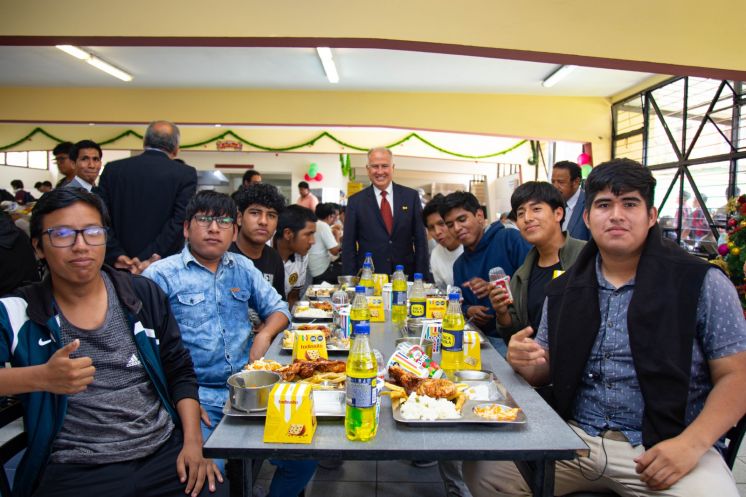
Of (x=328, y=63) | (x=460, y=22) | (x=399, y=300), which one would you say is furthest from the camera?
(x=328, y=63)

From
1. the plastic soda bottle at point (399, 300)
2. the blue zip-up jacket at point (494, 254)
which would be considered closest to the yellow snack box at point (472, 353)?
the plastic soda bottle at point (399, 300)

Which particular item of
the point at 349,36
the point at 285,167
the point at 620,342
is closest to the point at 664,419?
the point at 620,342

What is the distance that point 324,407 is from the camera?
1.42 m

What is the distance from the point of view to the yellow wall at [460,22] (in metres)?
4.91

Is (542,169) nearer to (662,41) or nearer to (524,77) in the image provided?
(524,77)

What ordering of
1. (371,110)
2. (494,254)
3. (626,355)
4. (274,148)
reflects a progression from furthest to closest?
1. (274,148)
2. (371,110)
3. (494,254)
4. (626,355)

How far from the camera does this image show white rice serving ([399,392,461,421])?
1348mm

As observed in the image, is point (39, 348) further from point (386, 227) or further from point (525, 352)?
point (386, 227)

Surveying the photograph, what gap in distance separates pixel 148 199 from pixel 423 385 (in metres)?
2.42

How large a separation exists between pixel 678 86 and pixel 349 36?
15.4ft

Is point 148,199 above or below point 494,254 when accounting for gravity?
above

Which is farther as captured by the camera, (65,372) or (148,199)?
(148,199)

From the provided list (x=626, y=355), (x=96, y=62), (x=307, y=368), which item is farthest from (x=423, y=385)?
(x=96, y=62)

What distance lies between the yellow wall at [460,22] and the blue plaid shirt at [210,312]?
358 cm
